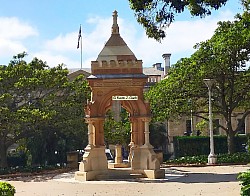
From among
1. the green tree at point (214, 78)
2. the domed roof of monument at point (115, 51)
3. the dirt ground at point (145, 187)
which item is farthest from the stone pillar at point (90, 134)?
the green tree at point (214, 78)

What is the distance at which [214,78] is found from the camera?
36.4m

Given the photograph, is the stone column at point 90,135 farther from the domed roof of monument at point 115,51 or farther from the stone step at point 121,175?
the domed roof of monument at point 115,51

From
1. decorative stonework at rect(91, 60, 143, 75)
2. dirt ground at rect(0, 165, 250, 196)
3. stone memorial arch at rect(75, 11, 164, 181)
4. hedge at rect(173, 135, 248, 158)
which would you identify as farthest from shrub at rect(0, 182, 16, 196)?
hedge at rect(173, 135, 248, 158)

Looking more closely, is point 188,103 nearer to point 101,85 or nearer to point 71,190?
Result: point 101,85

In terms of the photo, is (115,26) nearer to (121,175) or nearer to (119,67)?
(119,67)

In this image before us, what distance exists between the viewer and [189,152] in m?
45.3

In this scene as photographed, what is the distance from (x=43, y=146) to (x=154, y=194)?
75.2ft

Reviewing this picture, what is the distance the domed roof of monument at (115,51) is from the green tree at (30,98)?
20.1 ft

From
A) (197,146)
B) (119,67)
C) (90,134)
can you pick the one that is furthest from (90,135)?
(197,146)

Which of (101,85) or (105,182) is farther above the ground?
(101,85)

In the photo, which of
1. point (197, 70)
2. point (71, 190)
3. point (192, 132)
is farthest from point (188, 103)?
point (192, 132)

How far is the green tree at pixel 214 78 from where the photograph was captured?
3500cm

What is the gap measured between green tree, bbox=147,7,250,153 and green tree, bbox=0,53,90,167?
231 inches

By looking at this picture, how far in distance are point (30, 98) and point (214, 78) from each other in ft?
40.5
